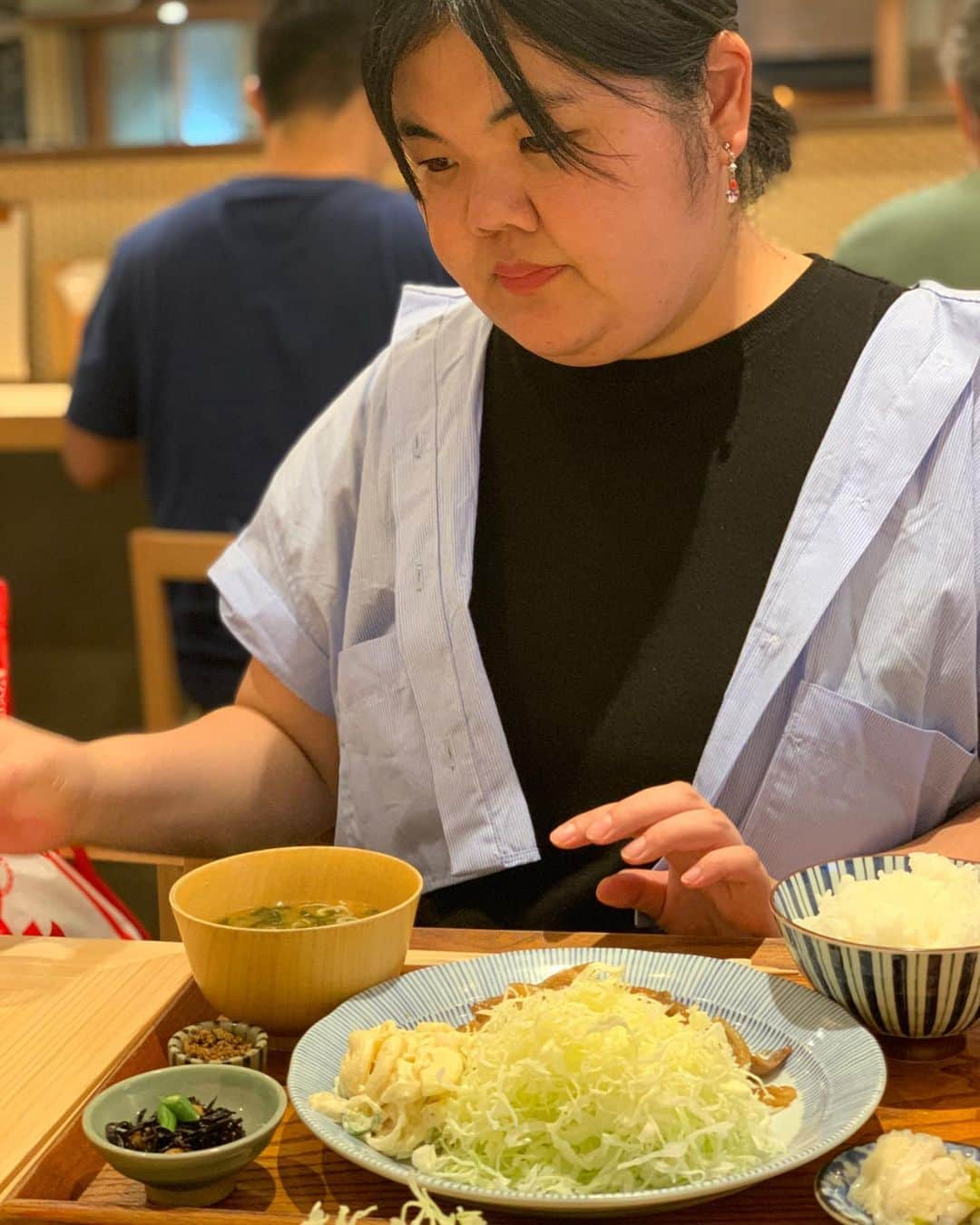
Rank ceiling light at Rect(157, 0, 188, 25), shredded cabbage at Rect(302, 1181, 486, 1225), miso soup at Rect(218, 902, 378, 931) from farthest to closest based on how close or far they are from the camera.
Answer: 1. ceiling light at Rect(157, 0, 188, 25)
2. miso soup at Rect(218, 902, 378, 931)
3. shredded cabbage at Rect(302, 1181, 486, 1225)

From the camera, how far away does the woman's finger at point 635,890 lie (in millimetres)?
1228

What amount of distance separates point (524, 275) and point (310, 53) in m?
1.87

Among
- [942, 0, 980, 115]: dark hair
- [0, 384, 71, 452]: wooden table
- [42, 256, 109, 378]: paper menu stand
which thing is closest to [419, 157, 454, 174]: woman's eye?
[942, 0, 980, 115]: dark hair

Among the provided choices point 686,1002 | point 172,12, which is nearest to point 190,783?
point 686,1002

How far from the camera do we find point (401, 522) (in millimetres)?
1521

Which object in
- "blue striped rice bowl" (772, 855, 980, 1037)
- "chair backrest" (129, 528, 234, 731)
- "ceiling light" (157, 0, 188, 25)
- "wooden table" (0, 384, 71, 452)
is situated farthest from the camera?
"ceiling light" (157, 0, 188, 25)

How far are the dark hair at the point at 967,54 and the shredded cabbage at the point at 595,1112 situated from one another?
2.40 metres

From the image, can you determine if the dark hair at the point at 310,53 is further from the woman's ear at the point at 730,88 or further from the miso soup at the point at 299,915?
the miso soup at the point at 299,915

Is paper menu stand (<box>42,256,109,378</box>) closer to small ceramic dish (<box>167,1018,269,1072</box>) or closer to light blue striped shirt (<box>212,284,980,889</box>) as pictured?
light blue striped shirt (<box>212,284,980,889</box>)

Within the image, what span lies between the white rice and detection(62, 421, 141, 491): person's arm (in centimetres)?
233

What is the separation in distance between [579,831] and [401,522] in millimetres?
469

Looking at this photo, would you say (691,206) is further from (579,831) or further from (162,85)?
(162,85)

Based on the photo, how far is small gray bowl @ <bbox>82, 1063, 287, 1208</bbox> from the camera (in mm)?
861

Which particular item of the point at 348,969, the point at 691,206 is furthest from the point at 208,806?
the point at 691,206
